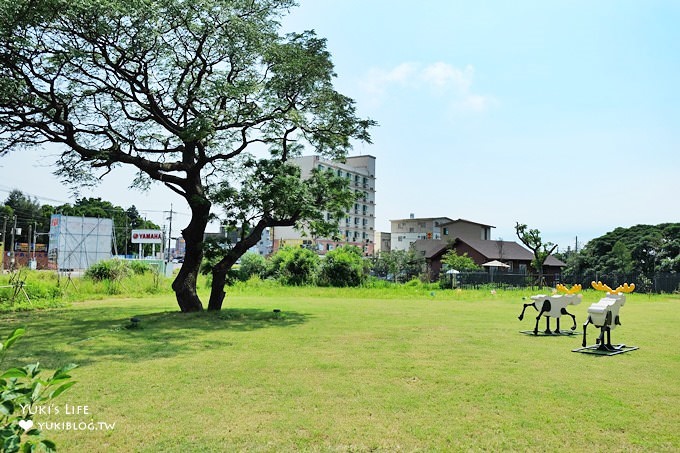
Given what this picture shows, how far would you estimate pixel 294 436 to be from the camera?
431cm

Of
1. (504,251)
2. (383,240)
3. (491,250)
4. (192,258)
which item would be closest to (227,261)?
(192,258)

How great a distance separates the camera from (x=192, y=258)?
1448 centimetres

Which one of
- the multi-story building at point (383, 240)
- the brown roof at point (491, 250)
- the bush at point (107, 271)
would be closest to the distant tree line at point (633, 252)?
the brown roof at point (491, 250)

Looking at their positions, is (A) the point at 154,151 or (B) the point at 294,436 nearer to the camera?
(B) the point at 294,436

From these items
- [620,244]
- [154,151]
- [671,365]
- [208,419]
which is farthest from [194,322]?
[620,244]

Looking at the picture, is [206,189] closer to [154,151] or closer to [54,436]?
[154,151]

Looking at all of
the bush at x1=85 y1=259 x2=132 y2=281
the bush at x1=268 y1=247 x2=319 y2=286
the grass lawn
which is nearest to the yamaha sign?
the bush at x1=268 y1=247 x2=319 y2=286

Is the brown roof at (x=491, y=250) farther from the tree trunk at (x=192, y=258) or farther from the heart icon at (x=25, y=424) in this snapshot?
the heart icon at (x=25, y=424)

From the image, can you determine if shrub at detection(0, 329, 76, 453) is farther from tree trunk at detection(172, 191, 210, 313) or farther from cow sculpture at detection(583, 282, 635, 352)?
tree trunk at detection(172, 191, 210, 313)

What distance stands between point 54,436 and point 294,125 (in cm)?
1165

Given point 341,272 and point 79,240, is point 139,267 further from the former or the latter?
point 341,272

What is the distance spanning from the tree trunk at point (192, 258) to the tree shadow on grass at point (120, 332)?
23.8 inches

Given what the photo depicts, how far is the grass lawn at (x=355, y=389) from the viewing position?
4.30 meters

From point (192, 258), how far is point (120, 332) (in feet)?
14.4
